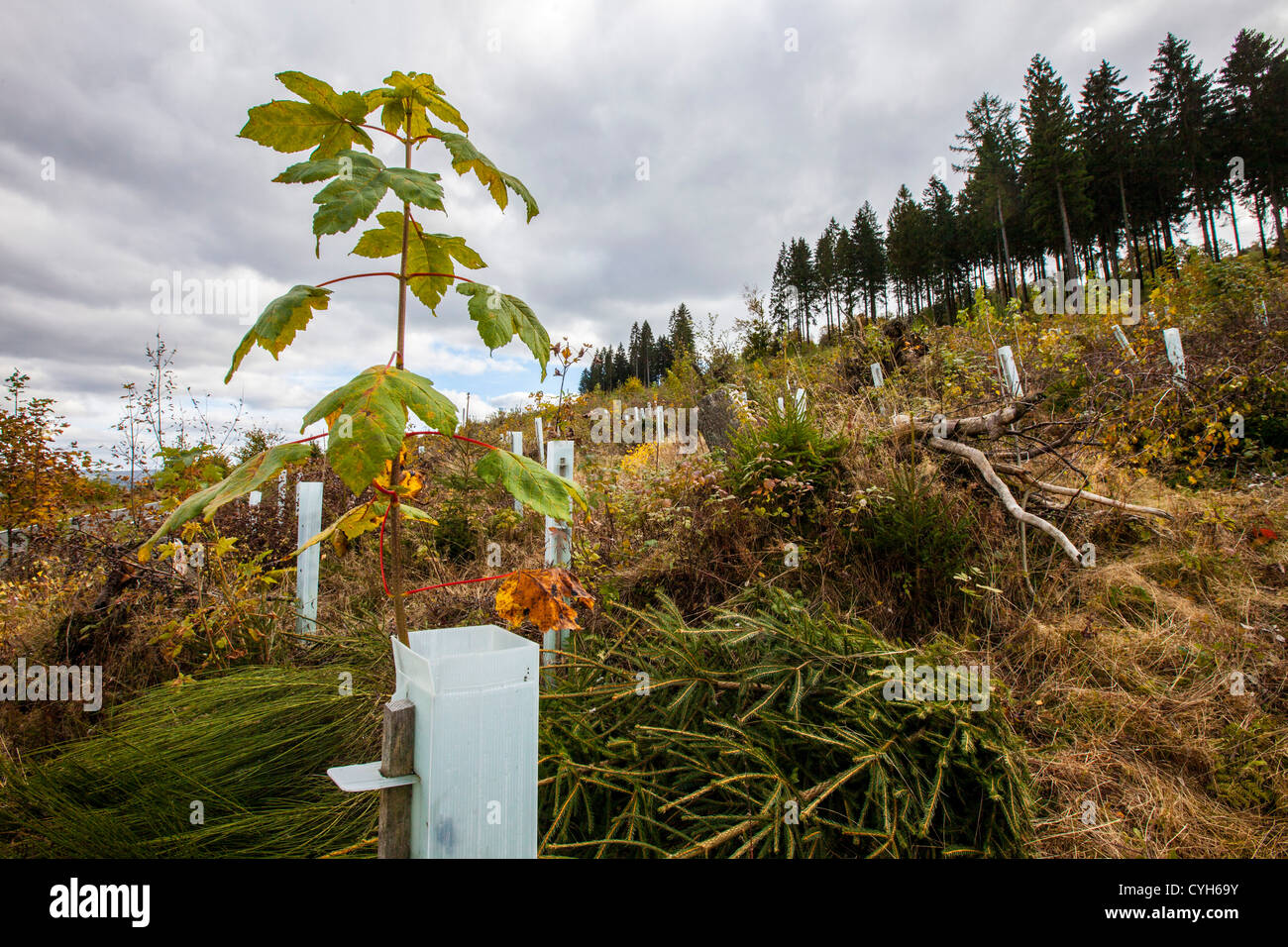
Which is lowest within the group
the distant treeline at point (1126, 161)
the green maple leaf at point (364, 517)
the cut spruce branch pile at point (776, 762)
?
the cut spruce branch pile at point (776, 762)

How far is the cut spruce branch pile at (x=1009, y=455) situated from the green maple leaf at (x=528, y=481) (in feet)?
10.0

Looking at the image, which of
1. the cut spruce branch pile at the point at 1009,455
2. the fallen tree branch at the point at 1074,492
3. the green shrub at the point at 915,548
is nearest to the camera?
the green shrub at the point at 915,548

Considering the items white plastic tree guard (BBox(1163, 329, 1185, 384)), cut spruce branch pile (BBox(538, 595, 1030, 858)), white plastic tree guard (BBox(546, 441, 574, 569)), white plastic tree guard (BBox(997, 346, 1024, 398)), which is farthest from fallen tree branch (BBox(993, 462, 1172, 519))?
white plastic tree guard (BBox(546, 441, 574, 569))

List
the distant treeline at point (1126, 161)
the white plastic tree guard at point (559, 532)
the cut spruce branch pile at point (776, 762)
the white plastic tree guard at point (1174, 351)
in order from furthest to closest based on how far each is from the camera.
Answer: the distant treeline at point (1126, 161), the white plastic tree guard at point (1174, 351), the white plastic tree guard at point (559, 532), the cut spruce branch pile at point (776, 762)

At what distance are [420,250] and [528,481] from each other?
0.57 metres

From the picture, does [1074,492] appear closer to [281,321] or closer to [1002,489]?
[1002,489]

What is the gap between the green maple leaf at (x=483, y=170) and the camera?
1029mm

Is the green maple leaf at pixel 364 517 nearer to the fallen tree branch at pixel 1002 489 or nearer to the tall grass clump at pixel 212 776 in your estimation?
the tall grass clump at pixel 212 776

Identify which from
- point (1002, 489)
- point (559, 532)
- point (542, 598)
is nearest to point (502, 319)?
point (542, 598)

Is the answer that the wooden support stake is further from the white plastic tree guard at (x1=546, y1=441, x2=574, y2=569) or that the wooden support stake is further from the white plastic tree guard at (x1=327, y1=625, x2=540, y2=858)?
the white plastic tree guard at (x1=546, y1=441, x2=574, y2=569)

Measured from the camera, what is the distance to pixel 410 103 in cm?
106

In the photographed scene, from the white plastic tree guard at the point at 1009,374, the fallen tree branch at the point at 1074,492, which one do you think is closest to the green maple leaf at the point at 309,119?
the fallen tree branch at the point at 1074,492
